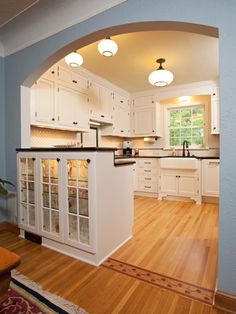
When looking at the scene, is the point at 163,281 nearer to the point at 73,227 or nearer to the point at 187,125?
the point at 73,227

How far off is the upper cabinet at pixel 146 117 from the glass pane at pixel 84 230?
3269 mm

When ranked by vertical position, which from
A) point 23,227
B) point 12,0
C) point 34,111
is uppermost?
point 12,0

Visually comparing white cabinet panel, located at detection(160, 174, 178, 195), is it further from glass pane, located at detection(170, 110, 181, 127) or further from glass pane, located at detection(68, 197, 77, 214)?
glass pane, located at detection(68, 197, 77, 214)

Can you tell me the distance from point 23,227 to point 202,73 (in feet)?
12.9

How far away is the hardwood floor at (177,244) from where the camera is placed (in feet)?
5.57

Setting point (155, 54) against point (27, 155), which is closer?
point (27, 155)

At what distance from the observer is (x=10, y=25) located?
2.18 metres

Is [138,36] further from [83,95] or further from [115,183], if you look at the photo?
[115,183]

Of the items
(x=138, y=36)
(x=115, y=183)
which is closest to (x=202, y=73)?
(x=138, y=36)

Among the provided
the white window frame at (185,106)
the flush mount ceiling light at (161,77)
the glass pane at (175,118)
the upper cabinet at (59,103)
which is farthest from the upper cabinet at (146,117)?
the flush mount ceiling light at (161,77)

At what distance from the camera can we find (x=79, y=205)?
1.85m

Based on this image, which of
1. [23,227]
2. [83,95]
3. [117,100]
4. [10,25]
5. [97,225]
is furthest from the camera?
[117,100]

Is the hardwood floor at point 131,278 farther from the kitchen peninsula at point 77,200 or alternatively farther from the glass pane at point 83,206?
the glass pane at point 83,206

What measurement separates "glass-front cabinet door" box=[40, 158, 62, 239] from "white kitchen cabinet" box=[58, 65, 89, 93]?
1619 millimetres
